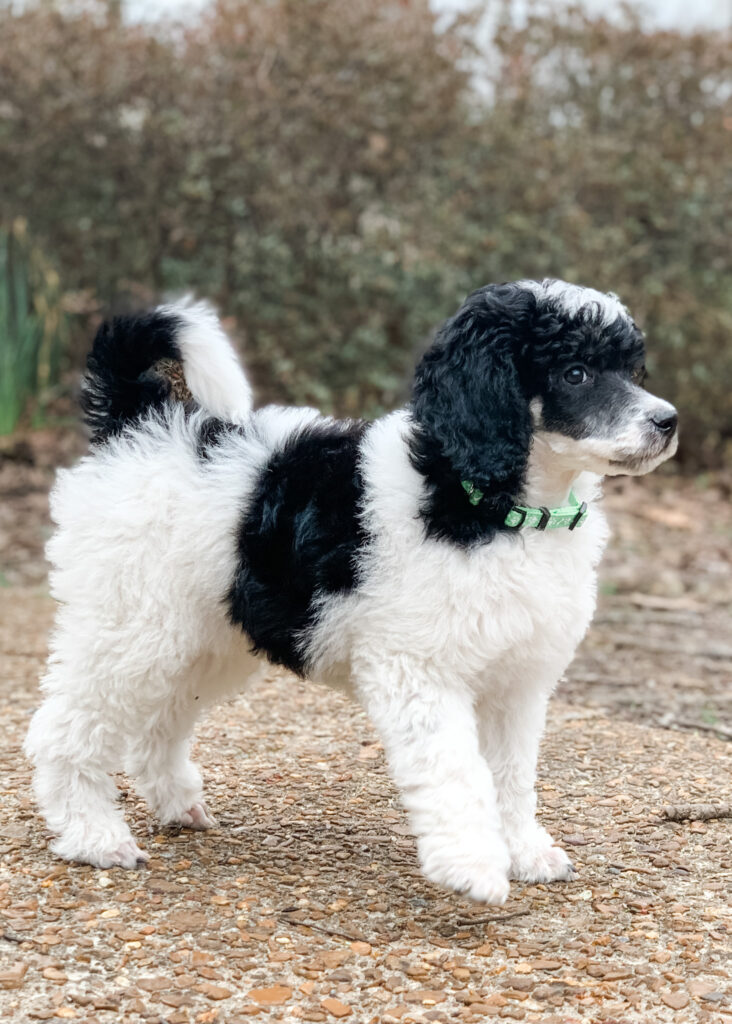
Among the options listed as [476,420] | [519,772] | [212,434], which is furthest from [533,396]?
[519,772]

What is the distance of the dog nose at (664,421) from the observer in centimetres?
303

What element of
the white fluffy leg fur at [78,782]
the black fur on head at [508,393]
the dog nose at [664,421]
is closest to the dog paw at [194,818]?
the white fluffy leg fur at [78,782]

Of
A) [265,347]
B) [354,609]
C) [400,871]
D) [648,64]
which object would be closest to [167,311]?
[354,609]

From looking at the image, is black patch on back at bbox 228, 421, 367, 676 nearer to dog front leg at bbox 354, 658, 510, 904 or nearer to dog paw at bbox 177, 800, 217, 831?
dog front leg at bbox 354, 658, 510, 904

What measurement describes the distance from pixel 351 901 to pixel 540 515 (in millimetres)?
1146

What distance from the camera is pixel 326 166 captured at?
9.16m

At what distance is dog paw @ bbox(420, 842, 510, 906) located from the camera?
2.86 metres

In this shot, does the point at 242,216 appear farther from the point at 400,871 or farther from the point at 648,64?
the point at 400,871

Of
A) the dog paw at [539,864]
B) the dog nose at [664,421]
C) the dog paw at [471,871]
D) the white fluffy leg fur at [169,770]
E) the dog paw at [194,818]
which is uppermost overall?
the dog nose at [664,421]

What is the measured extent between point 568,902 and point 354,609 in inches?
39.4

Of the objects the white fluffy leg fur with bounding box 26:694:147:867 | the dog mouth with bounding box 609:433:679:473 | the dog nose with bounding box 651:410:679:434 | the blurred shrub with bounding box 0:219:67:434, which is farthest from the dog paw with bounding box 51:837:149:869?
the blurred shrub with bounding box 0:219:67:434

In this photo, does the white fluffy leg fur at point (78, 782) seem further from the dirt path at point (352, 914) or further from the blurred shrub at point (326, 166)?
the blurred shrub at point (326, 166)

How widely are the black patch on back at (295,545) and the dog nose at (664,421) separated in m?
0.77

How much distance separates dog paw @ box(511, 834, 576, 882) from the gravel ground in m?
0.04
